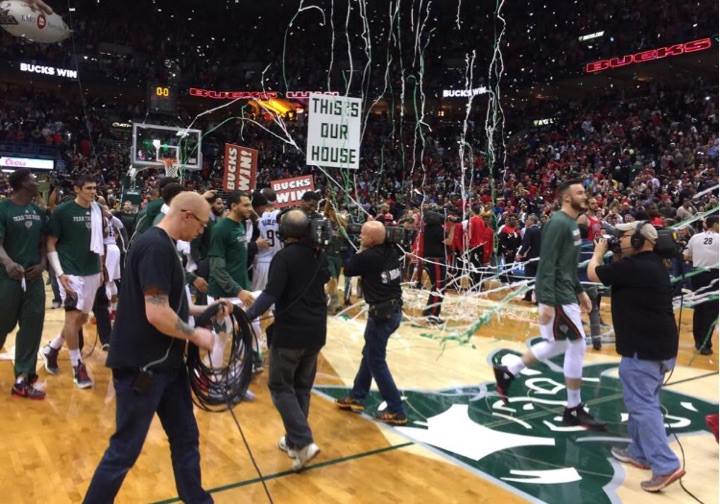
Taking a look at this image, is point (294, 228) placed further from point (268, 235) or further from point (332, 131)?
point (332, 131)

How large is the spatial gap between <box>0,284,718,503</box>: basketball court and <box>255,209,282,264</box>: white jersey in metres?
1.09

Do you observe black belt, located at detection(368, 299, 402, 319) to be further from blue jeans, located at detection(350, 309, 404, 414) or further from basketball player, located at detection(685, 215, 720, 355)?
basketball player, located at detection(685, 215, 720, 355)

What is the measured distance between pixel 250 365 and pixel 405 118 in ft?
89.0

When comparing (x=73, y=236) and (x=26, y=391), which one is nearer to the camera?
(x=26, y=391)

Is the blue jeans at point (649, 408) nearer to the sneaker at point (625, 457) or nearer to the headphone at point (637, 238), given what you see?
the sneaker at point (625, 457)

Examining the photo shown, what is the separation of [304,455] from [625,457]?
2.02 m

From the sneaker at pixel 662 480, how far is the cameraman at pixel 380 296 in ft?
5.18

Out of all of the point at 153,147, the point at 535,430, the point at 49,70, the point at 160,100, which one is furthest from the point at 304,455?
the point at 49,70

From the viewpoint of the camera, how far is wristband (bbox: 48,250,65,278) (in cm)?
426

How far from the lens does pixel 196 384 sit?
2.59 m

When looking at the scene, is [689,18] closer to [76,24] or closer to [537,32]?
[537,32]

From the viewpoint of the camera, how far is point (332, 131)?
19.2 ft

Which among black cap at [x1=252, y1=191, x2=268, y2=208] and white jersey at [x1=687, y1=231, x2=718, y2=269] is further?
white jersey at [x1=687, y1=231, x2=718, y2=269]

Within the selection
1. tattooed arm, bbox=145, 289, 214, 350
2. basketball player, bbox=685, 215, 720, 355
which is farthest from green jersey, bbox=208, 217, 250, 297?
basketball player, bbox=685, 215, 720, 355
